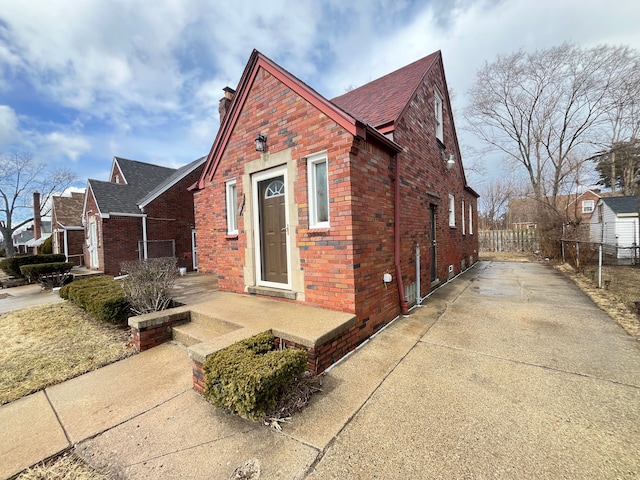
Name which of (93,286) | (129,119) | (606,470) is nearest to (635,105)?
A: (606,470)

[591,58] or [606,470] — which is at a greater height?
[591,58]

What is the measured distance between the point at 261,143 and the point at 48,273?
41.8ft

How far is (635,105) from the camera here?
11945 mm

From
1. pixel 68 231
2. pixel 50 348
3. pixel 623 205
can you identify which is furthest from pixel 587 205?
pixel 68 231

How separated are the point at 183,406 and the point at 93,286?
206 inches

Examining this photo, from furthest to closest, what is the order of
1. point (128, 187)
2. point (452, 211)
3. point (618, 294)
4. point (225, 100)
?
point (128, 187) → point (225, 100) → point (452, 211) → point (618, 294)

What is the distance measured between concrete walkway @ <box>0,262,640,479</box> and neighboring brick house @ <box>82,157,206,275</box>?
10993 millimetres

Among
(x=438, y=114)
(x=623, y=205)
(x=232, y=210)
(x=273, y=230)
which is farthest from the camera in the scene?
(x=623, y=205)

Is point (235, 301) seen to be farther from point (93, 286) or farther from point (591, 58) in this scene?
point (591, 58)

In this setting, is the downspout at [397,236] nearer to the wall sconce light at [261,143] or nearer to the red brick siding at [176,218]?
the wall sconce light at [261,143]

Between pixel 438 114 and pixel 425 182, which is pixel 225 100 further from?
pixel 425 182

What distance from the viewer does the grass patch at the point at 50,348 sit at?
3.30 m

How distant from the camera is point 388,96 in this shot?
21.4ft

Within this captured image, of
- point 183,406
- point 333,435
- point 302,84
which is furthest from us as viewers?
point 302,84
